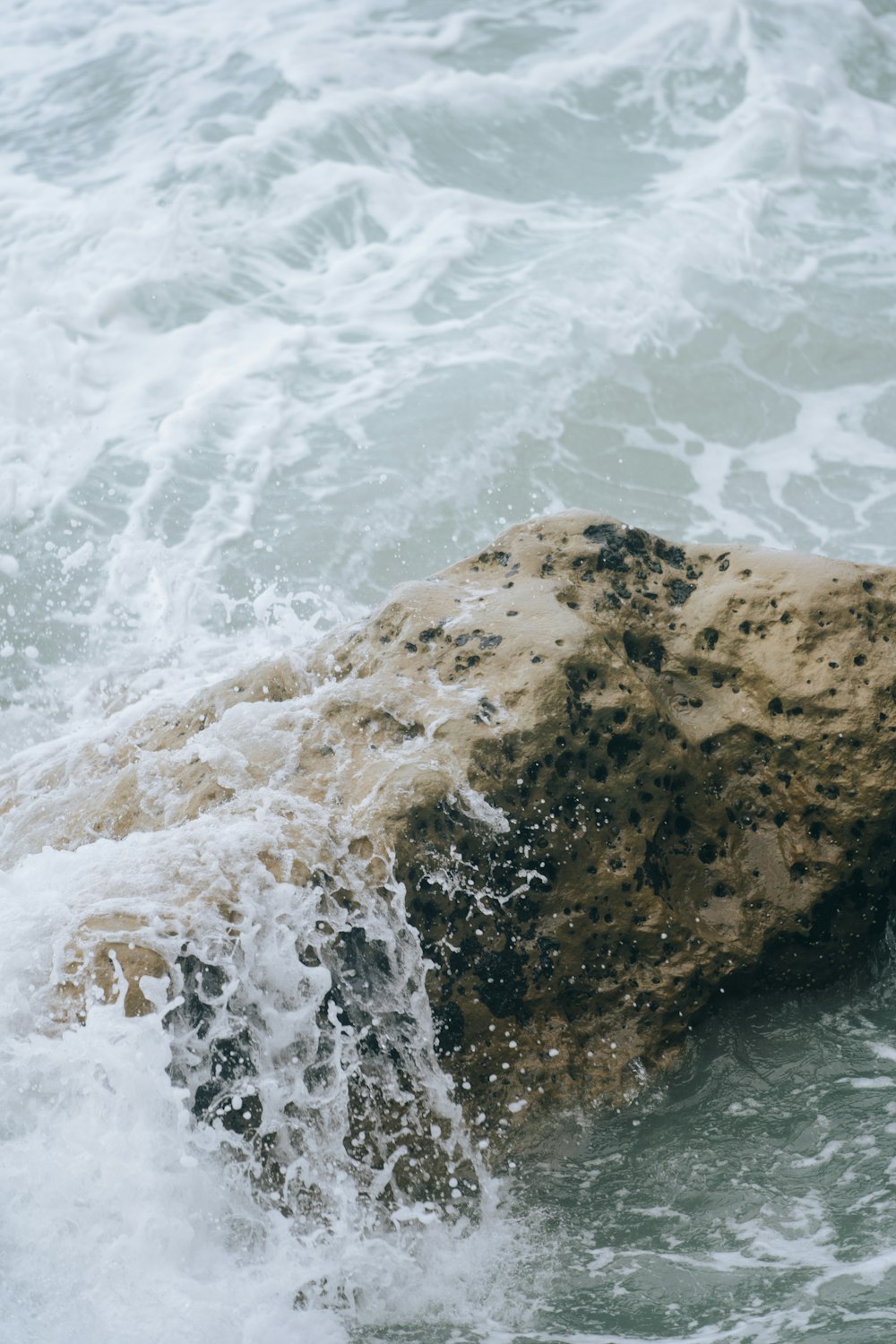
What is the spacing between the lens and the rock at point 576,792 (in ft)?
12.4

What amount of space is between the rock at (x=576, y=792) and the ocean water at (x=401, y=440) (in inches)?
7.4

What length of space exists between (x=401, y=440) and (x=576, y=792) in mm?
5076

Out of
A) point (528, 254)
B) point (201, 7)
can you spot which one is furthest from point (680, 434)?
point (201, 7)

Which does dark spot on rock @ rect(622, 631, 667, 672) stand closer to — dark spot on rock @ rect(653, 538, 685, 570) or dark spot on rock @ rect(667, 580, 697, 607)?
dark spot on rock @ rect(667, 580, 697, 607)

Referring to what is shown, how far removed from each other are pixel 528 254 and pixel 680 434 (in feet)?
9.16

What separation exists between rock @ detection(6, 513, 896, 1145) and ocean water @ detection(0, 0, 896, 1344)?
19 cm

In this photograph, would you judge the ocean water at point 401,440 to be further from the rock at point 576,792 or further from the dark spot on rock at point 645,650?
the dark spot on rock at point 645,650

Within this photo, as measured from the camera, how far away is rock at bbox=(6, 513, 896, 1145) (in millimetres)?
3773

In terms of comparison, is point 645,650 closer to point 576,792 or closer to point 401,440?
point 576,792

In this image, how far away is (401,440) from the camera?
8609mm

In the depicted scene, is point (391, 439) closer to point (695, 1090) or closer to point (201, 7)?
point (695, 1090)

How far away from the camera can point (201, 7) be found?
15656mm

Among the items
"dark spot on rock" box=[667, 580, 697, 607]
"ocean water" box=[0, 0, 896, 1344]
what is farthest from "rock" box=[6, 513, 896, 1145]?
"ocean water" box=[0, 0, 896, 1344]

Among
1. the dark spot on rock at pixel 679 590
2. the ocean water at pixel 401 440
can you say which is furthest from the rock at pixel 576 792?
the ocean water at pixel 401 440
